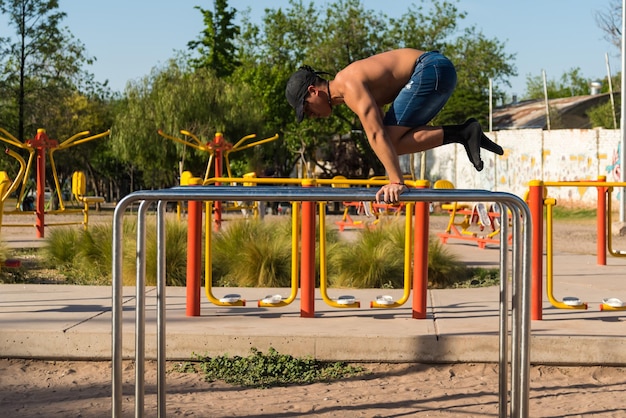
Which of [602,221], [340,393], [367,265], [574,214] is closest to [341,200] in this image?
[340,393]

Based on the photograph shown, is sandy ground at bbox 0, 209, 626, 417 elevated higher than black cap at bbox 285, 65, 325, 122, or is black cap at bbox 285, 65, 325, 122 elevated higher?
black cap at bbox 285, 65, 325, 122

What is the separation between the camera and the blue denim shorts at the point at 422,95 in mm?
3928

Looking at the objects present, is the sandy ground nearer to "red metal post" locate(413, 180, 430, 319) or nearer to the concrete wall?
"red metal post" locate(413, 180, 430, 319)

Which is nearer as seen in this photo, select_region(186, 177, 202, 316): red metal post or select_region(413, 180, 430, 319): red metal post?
select_region(413, 180, 430, 319): red metal post

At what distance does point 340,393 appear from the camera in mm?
4301

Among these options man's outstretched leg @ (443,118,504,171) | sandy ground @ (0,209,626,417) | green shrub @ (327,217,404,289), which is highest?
man's outstretched leg @ (443,118,504,171)

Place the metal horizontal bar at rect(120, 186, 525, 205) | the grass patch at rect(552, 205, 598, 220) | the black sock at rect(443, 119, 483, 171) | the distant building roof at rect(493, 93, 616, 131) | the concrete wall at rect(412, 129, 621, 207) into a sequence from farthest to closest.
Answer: the distant building roof at rect(493, 93, 616, 131), the concrete wall at rect(412, 129, 621, 207), the grass patch at rect(552, 205, 598, 220), the black sock at rect(443, 119, 483, 171), the metal horizontal bar at rect(120, 186, 525, 205)

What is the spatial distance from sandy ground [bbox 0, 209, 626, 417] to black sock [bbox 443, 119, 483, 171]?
116 cm

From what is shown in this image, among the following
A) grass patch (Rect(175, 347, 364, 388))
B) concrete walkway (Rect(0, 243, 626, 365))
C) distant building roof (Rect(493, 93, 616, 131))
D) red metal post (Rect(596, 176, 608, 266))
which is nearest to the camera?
grass patch (Rect(175, 347, 364, 388))

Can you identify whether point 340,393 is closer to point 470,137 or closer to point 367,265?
point 470,137

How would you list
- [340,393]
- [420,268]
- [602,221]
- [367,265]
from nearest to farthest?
[340,393] < [420,268] < [367,265] < [602,221]

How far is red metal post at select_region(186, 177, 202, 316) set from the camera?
553 cm

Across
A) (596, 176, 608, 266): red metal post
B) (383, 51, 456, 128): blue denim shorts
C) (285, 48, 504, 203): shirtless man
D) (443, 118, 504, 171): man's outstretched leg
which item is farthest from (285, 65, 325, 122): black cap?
(596, 176, 608, 266): red metal post

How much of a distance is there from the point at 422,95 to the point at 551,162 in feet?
82.4
